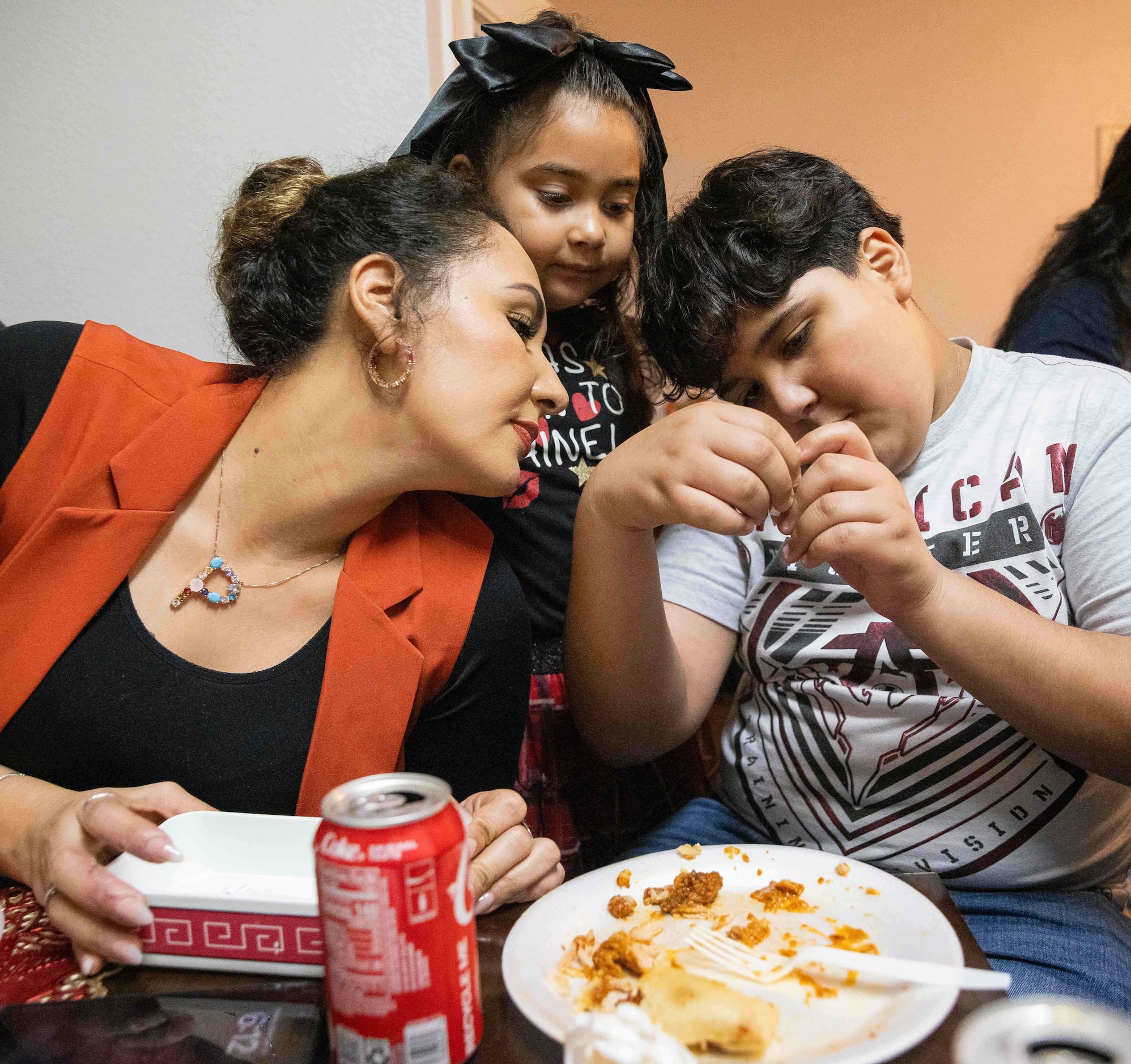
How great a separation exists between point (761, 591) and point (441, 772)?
0.47 m

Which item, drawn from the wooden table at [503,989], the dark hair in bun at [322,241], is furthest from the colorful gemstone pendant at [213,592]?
the wooden table at [503,989]

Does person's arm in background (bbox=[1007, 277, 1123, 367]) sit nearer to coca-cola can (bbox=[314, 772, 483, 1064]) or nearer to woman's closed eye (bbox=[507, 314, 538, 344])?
woman's closed eye (bbox=[507, 314, 538, 344])

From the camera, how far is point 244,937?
628 mm

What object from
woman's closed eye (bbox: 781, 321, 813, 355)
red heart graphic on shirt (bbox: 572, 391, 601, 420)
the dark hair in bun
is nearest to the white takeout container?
the dark hair in bun

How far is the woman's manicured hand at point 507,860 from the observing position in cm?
→ 73

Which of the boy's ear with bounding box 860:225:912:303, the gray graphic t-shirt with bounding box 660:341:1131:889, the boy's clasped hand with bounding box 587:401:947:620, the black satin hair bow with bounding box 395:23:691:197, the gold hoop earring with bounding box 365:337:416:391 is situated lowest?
the gray graphic t-shirt with bounding box 660:341:1131:889

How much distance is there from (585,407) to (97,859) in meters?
0.98

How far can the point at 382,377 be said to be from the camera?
3.54 ft

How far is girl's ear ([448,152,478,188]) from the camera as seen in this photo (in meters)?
1.45

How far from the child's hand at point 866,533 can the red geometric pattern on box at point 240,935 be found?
0.55 meters

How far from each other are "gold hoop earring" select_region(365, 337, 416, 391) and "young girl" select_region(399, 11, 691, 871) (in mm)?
322

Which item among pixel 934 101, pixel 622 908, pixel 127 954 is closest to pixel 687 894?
pixel 622 908

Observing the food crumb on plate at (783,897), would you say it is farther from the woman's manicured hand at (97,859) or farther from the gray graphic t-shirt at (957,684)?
the woman's manicured hand at (97,859)

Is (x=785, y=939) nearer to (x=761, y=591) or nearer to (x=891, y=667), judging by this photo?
(x=891, y=667)
